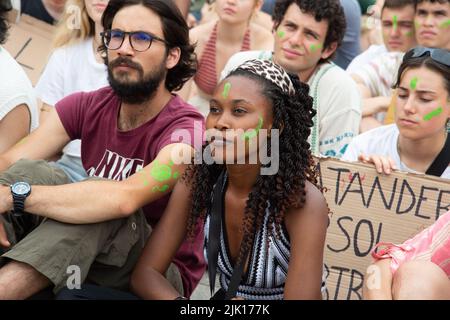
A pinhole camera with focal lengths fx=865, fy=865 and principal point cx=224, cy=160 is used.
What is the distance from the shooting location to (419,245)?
10.7 ft

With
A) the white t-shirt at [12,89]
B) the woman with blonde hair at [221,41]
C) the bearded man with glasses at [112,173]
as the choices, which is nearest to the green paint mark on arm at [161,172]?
the bearded man with glasses at [112,173]

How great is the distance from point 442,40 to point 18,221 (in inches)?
118

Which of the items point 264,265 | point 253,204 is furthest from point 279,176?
point 264,265

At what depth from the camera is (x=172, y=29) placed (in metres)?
4.15

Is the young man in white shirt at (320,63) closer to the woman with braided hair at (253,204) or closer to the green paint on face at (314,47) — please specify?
the green paint on face at (314,47)

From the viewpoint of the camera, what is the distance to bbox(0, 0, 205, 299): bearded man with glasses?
3.31 meters

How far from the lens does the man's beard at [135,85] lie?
3.97 meters

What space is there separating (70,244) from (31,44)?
301 centimetres

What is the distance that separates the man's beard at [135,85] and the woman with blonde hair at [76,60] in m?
1.06

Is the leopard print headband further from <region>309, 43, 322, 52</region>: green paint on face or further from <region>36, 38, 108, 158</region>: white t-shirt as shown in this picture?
<region>36, 38, 108, 158</region>: white t-shirt

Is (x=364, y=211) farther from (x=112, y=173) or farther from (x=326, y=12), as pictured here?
(x=326, y=12)

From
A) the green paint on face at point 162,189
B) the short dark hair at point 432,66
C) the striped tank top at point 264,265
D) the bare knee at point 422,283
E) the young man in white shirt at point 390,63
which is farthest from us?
the young man in white shirt at point 390,63
